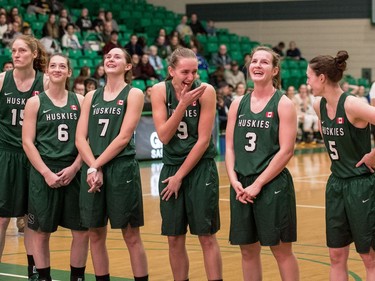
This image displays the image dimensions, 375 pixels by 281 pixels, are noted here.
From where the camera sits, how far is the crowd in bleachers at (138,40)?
64.4ft

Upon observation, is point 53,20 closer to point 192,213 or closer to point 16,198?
point 16,198

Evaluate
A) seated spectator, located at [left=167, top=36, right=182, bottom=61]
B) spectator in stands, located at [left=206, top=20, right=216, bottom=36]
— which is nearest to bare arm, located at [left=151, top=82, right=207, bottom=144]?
seated spectator, located at [left=167, top=36, right=182, bottom=61]

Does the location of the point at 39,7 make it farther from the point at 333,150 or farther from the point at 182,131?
the point at 333,150

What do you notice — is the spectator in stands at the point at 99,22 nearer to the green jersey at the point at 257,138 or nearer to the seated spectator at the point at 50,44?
the seated spectator at the point at 50,44

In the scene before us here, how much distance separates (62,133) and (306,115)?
1430 cm

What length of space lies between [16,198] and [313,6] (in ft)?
66.1

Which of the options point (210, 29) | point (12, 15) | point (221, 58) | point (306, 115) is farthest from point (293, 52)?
point (12, 15)

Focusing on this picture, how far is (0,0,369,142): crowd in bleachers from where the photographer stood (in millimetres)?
19625

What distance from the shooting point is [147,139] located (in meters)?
17.2

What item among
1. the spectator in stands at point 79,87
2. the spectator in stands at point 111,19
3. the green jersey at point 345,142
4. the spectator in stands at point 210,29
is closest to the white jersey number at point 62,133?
the green jersey at point 345,142

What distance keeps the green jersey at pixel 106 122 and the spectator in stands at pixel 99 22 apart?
1481 centimetres

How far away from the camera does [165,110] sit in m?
6.90

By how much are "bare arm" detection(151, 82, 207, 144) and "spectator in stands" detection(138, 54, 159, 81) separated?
13692 mm

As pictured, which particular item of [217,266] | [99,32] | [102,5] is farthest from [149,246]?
[102,5]
